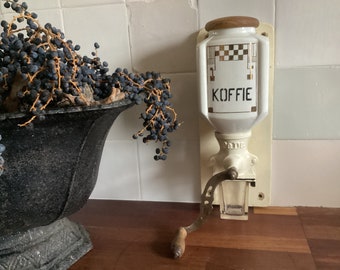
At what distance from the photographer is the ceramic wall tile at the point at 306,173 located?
0.66 metres

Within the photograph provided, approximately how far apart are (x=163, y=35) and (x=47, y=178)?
39 centimetres

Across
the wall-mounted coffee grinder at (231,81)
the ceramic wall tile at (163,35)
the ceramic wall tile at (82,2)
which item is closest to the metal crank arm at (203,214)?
the wall-mounted coffee grinder at (231,81)

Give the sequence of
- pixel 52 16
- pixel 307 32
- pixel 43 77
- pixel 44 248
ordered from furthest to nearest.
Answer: pixel 52 16, pixel 307 32, pixel 44 248, pixel 43 77

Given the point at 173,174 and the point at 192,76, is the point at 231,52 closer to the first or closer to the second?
the point at 192,76

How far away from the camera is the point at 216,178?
22.4 inches

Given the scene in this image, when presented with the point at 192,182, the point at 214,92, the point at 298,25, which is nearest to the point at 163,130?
the point at 214,92

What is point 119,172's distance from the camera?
76 cm

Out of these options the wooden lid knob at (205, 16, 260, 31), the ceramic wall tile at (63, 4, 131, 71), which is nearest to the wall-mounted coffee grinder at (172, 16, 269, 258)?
the wooden lid knob at (205, 16, 260, 31)

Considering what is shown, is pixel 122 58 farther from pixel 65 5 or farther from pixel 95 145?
pixel 95 145

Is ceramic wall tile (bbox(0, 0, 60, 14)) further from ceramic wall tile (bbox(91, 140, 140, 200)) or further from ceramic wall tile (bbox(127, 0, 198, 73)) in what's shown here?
ceramic wall tile (bbox(91, 140, 140, 200))

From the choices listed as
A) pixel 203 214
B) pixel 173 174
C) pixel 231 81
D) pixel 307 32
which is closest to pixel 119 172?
pixel 173 174

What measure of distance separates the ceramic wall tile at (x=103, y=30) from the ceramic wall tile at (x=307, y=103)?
330mm

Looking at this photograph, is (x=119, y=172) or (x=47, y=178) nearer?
(x=47, y=178)

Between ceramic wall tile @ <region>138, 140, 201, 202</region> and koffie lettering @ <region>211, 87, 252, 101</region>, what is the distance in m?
0.17
